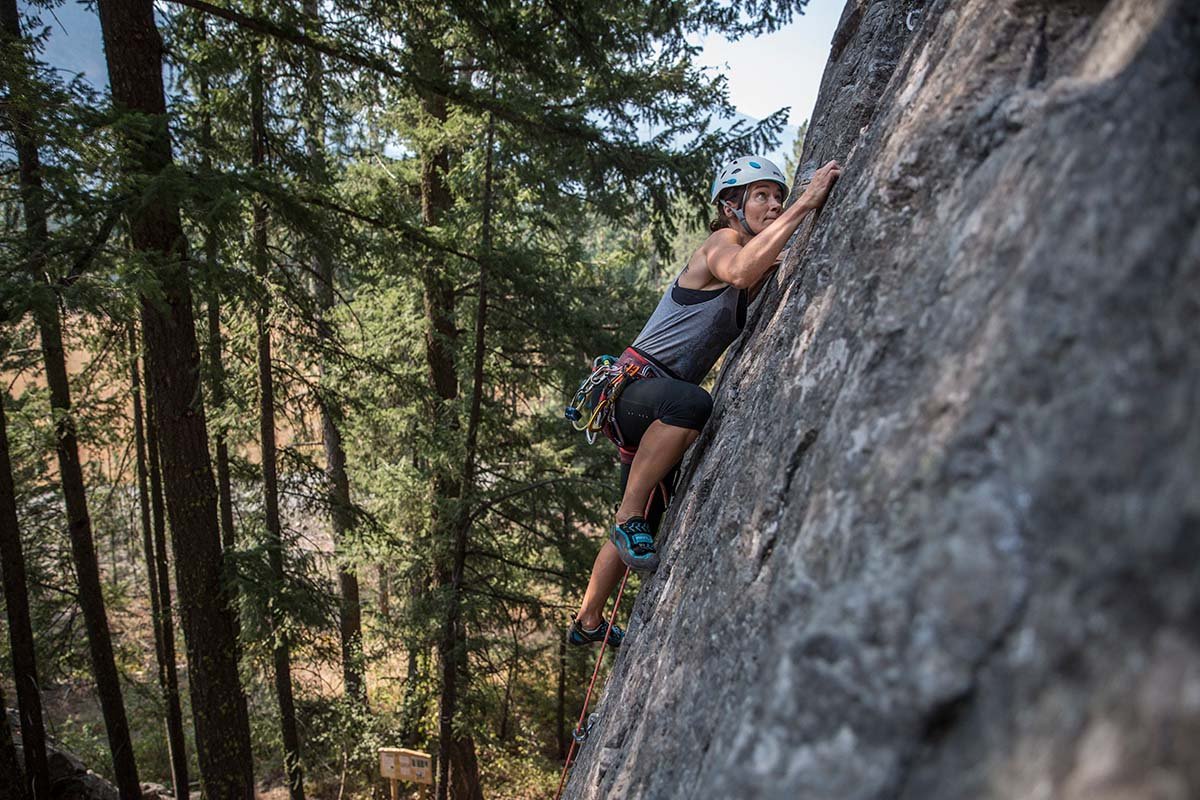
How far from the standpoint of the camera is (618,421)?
13.3ft

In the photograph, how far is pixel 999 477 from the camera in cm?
125

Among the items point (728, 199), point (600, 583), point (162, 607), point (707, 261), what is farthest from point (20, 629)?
point (728, 199)

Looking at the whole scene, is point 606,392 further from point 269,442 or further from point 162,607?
point 162,607

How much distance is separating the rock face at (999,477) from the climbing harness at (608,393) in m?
1.79

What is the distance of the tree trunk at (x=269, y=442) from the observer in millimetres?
8359

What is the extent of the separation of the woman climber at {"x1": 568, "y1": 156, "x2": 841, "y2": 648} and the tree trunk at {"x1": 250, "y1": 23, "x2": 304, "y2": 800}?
15.2 feet

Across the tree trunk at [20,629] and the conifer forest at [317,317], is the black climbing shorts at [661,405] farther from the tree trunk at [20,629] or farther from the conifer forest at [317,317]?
the tree trunk at [20,629]

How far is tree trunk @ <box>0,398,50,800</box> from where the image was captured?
7835 millimetres

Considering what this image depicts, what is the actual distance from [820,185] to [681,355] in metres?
1.17

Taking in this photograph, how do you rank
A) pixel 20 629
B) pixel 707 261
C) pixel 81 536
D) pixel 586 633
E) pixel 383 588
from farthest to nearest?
pixel 383 588 < pixel 81 536 < pixel 20 629 < pixel 586 633 < pixel 707 261

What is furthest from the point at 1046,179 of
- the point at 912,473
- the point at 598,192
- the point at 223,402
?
the point at 223,402

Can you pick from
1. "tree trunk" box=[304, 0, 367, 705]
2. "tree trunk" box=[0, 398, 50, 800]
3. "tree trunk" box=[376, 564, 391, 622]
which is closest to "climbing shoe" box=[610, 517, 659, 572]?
"tree trunk" box=[304, 0, 367, 705]

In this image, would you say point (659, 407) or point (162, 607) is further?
point (162, 607)

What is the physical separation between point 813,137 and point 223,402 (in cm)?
813
